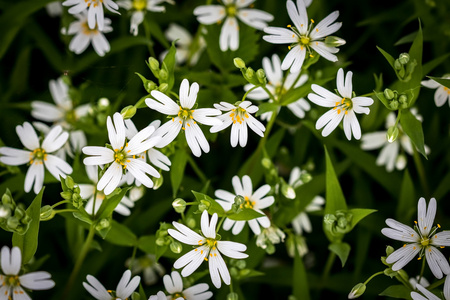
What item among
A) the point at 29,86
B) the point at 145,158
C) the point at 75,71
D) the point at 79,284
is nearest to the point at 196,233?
the point at 145,158

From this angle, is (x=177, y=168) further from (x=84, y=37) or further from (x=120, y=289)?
(x=84, y=37)

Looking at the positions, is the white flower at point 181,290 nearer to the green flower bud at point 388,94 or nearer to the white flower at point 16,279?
the white flower at point 16,279

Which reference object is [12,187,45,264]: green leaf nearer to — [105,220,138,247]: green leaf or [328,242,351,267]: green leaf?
[105,220,138,247]: green leaf

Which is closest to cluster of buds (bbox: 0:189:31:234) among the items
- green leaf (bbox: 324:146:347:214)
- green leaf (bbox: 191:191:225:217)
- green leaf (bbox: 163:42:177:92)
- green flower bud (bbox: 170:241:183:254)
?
green flower bud (bbox: 170:241:183:254)

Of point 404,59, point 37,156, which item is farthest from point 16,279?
point 404,59

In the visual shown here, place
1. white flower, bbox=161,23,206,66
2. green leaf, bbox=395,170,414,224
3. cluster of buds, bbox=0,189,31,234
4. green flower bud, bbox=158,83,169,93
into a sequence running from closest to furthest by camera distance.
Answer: cluster of buds, bbox=0,189,31,234 → green flower bud, bbox=158,83,169,93 → green leaf, bbox=395,170,414,224 → white flower, bbox=161,23,206,66

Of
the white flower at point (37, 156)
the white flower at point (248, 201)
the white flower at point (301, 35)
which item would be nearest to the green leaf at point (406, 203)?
Answer: the white flower at point (248, 201)
